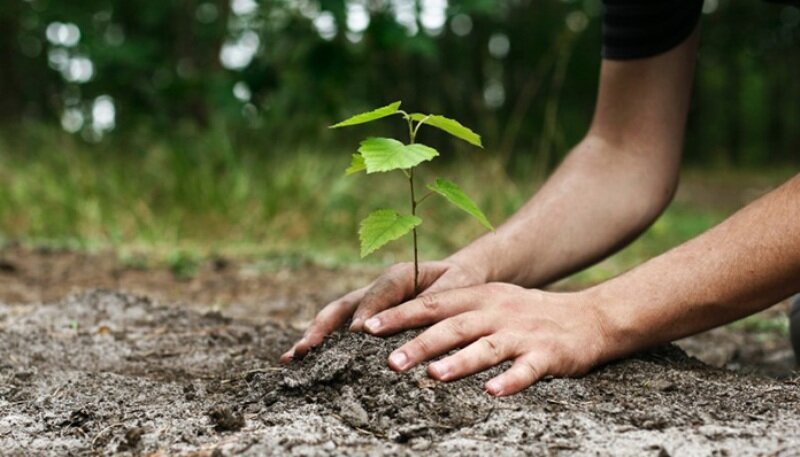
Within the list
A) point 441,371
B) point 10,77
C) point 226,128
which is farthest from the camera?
point 10,77

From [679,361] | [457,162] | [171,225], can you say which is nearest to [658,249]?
[457,162]

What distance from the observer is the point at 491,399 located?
1506 mm

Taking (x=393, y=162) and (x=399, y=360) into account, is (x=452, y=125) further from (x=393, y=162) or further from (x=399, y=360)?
(x=399, y=360)

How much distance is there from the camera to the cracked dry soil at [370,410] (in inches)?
52.6

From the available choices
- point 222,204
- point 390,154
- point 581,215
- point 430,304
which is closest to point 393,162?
point 390,154

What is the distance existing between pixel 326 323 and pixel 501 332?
41 cm

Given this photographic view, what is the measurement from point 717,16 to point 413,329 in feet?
45.6

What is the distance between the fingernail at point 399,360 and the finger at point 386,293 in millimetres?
174

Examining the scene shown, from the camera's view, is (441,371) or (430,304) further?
(430,304)

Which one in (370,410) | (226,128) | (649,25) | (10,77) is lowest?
(370,410)

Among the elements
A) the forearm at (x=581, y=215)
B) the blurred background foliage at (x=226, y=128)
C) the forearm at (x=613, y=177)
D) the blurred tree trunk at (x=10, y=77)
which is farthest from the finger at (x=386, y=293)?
the blurred tree trunk at (x=10, y=77)

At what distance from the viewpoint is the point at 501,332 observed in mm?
1587

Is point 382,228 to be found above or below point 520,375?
above

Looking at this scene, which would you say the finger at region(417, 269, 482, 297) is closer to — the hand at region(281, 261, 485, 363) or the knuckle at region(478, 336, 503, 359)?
the hand at region(281, 261, 485, 363)
